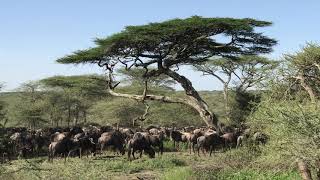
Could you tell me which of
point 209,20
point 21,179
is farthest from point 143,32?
point 21,179

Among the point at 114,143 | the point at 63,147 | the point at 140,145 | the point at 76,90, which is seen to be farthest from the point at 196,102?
the point at 76,90

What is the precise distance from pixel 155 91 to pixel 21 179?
34.6 metres

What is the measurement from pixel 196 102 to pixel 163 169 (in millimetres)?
11611

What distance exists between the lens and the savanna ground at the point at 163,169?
49.4 feet

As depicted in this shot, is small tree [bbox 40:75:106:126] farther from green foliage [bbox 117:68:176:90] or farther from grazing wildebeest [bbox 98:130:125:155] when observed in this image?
grazing wildebeest [bbox 98:130:125:155]

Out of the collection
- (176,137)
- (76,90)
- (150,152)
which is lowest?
(150,152)

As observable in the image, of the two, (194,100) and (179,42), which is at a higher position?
(179,42)

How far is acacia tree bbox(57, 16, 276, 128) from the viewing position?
25.0 meters

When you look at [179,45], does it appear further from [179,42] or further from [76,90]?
[76,90]

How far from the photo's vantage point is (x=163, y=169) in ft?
58.7

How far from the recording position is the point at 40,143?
2516cm

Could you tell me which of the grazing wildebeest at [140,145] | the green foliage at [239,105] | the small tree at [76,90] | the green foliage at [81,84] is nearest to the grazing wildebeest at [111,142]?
the grazing wildebeest at [140,145]

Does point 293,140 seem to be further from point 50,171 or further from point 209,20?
point 209,20

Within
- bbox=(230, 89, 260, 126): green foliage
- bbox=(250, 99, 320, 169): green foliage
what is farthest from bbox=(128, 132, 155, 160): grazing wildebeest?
bbox=(230, 89, 260, 126): green foliage
